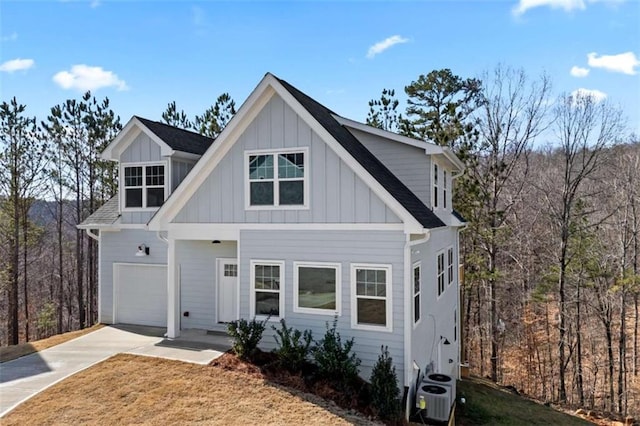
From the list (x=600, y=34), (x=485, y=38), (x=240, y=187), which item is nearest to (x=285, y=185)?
(x=240, y=187)

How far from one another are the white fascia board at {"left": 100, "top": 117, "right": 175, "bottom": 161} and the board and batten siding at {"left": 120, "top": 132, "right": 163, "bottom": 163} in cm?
13

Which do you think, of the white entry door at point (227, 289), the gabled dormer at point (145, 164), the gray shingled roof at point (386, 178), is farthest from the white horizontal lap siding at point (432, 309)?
the gabled dormer at point (145, 164)

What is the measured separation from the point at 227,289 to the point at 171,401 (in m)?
4.72

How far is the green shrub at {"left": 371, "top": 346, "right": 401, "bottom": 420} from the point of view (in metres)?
8.62

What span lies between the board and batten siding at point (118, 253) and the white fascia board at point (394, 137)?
7.16 m

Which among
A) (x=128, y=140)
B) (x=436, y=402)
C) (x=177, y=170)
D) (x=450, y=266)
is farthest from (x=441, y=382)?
(x=128, y=140)

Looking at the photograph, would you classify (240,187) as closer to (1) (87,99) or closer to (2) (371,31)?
(2) (371,31)

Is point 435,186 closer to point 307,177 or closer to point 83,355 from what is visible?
point 307,177

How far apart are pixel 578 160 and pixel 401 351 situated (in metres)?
16.6

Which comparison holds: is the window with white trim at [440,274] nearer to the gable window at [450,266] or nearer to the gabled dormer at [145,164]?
the gable window at [450,266]

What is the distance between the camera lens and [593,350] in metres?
22.0

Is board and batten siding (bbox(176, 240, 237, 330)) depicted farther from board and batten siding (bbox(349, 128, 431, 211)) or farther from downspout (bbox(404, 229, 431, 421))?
downspout (bbox(404, 229, 431, 421))

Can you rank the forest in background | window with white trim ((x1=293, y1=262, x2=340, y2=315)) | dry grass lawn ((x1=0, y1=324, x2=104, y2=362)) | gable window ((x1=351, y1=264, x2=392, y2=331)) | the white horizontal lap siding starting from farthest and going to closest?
the forest in background < dry grass lawn ((x1=0, y1=324, x2=104, y2=362)) < the white horizontal lap siding < window with white trim ((x1=293, y1=262, x2=340, y2=315)) < gable window ((x1=351, y1=264, x2=392, y2=331))

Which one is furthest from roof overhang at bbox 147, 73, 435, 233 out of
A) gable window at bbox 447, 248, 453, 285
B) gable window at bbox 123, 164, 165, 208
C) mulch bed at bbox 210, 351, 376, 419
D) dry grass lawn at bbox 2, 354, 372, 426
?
gable window at bbox 447, 248, 453, 285
